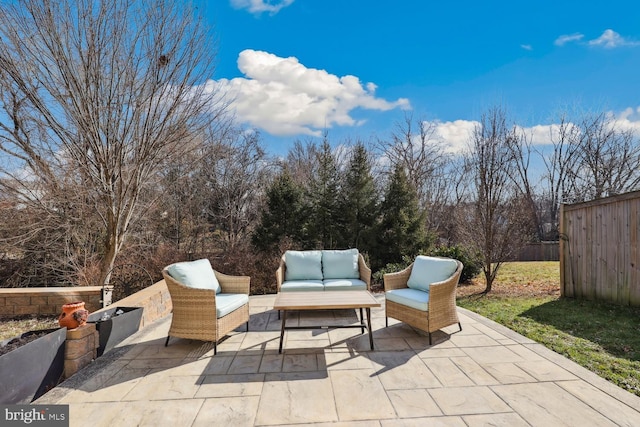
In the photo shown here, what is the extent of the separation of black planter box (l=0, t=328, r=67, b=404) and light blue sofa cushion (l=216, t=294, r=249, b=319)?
1.38 m

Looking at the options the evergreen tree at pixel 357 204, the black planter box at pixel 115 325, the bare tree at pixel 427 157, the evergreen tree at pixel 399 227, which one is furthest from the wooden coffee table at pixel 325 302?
the bare tree at pixel 427 157

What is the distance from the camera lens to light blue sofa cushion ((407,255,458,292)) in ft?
13.1

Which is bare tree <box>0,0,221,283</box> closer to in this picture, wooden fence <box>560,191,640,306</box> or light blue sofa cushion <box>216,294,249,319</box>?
light blue sofa cushion <box>216,294,249,319</box>

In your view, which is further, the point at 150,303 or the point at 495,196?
the point at 495,196

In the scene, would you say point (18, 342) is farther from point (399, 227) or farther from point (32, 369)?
point (399, 227)

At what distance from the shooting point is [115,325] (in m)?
3.49

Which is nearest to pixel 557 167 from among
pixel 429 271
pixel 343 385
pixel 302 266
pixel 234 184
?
pixel 234 184

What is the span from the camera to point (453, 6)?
5953mm

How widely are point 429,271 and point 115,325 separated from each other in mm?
3796

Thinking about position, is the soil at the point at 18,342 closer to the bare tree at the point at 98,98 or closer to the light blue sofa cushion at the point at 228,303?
the light blue sofa cushion at the point at 228,303

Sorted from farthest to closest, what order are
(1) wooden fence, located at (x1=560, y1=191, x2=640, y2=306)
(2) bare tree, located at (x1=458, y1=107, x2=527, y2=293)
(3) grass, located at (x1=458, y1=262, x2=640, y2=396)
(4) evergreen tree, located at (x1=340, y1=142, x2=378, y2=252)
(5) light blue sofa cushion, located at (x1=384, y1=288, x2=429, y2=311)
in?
1. (4) evergreen tree, located at (x1=340, y1=142, x2=378, y2=252)
2. (2) bare tree, located at (x1=458, y1=107, x2=527, y2=293)
3. (1) wooden fence, located at (x1=560, y1=191, x2=640, y2=306)
4. (5) light blue sofa cushion, located at (x1=384, y1=288, x2=429, y2=311)
5. (3) grass, located at (x1=458, y1=262, x2=640, y2=396)

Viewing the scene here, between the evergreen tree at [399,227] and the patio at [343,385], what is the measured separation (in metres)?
5.61

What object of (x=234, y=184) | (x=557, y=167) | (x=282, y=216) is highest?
(x=557, y=167)

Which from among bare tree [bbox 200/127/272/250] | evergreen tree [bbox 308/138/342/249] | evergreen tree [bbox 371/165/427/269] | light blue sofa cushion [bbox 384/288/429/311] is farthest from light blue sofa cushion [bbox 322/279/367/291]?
bare tree [bbox 200/127/272/250]
